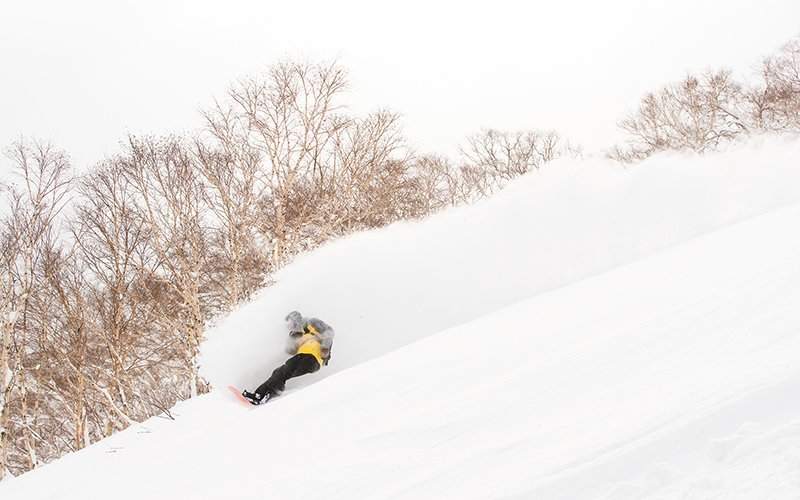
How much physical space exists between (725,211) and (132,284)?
14.0 meters

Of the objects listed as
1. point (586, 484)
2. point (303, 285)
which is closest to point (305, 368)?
point (303, 285)

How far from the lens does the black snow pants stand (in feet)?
17.3

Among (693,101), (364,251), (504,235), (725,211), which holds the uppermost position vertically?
(693,101)

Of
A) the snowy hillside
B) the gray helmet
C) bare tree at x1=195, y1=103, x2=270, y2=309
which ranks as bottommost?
the snowy hillside

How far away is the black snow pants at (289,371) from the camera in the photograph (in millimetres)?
5281

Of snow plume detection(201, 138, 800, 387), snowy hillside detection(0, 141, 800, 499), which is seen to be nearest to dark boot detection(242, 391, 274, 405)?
snowy hillside detection(0, 141, 800, 499)

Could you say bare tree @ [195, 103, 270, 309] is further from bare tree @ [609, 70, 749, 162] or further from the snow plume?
bare tree @ [609, 70, 749, 162]

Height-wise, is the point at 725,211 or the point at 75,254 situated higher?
the point at 75,254

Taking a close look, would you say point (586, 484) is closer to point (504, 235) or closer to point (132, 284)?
point (504, 235)

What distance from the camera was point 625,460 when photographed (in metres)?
1.43

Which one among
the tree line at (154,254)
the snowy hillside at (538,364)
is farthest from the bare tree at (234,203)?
the snowy hillside at (538,364)

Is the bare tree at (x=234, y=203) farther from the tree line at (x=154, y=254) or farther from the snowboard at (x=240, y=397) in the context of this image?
the snowboard at (x=240, y=397)

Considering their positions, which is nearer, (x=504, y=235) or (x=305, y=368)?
(x=305, y=368)

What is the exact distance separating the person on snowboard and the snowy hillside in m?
0.40
